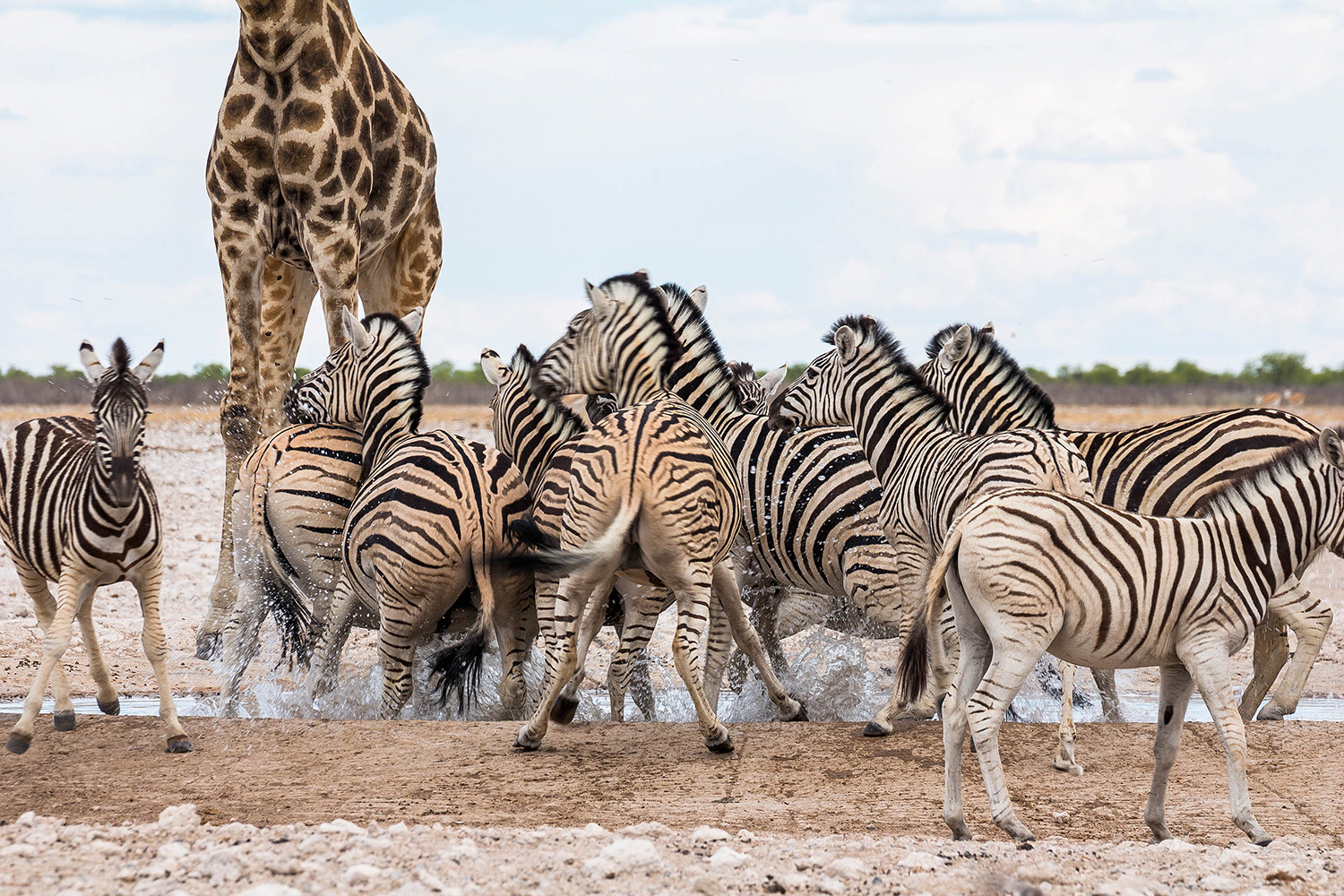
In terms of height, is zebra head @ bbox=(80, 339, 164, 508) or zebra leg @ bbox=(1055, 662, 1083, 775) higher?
zebra head @ bbox=(80, 339, 164, 508)

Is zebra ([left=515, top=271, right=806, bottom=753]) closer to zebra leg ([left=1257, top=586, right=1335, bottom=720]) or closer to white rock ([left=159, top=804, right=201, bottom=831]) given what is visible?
white rock ([left=159, top=804, right=201, bottom=831])

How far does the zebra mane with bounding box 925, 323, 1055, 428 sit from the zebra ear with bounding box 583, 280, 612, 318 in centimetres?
182

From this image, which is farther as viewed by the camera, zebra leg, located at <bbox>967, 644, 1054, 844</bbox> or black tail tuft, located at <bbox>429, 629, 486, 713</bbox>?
black tail tuft, located at <bbox>429, 629, 486, 713</bbox>

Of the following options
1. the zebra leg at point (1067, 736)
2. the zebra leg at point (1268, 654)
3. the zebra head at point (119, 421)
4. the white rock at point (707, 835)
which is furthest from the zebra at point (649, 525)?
the zebra leg at point (1268, 654)

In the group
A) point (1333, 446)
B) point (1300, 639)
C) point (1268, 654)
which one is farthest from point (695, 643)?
point (1268, 654)

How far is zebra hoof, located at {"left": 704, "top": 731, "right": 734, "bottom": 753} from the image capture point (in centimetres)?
594

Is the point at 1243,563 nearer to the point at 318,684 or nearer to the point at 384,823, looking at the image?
the point at 384,823

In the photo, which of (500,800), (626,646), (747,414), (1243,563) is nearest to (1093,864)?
(1243,563)

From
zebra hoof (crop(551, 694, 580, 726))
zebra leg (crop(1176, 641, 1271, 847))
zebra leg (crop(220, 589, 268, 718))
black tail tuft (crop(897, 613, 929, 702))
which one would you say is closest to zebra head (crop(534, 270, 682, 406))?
zebra hoof (crop(551, 694, 580, 726))

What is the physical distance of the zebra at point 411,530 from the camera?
21.5 feet

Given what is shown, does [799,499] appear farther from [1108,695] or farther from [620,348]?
[1108,695]

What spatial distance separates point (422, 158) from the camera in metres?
9.70

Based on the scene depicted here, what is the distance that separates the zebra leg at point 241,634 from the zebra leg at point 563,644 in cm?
239

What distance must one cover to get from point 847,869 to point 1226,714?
1.56 meters
